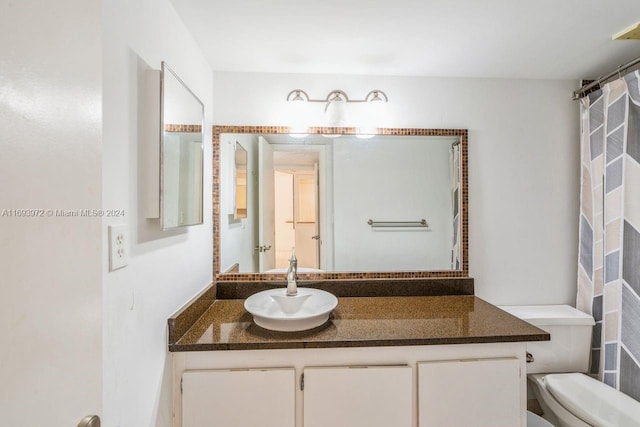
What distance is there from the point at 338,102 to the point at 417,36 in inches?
19.6

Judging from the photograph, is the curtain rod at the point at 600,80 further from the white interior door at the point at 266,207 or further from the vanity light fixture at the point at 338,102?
the white interior door at the point at 266,207

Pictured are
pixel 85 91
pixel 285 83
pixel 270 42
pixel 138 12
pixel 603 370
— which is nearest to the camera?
pixel 85 91

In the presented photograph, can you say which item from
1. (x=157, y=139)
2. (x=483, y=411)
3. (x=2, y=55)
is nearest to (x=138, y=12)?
(x=157, y=139)

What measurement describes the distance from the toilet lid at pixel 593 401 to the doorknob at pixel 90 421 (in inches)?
73.9

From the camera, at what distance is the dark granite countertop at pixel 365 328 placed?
1.18m

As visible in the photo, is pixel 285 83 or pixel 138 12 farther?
pixel 285 83

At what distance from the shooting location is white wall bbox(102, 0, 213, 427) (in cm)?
83

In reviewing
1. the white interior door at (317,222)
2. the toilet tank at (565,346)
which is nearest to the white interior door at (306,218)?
the white interior door at (317,222)

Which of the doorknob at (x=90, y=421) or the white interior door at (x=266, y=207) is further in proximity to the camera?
the white interior door at (x=266, y=207)

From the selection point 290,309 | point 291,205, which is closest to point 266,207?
point 291,205

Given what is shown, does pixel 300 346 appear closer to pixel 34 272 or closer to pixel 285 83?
pixel 34 272

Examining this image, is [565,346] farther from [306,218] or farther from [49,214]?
[49,214]

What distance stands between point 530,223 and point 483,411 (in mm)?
1193

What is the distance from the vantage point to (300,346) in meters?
1.17
